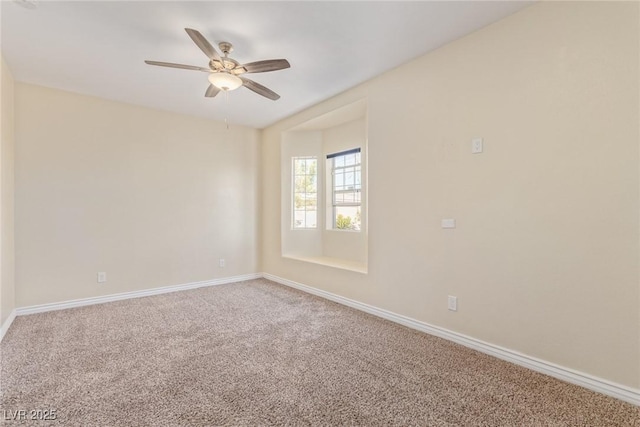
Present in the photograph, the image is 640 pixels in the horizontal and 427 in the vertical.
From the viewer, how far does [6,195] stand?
3.02 meters

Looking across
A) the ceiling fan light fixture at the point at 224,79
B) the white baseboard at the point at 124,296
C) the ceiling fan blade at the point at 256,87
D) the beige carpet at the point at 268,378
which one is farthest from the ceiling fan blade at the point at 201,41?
the white baseboard at the point at 124,296

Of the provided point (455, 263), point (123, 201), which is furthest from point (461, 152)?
point (123, 201)

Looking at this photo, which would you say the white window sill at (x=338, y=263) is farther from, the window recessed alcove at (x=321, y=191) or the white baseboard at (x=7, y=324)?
the white baseboard at (x=7, y=324)

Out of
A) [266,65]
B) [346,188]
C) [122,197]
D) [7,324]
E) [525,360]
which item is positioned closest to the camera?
[525,360]

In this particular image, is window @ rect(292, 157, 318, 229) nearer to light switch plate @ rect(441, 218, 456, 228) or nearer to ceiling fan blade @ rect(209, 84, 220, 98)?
ceiling fan blade @ rect(209, 84, 220, 98)

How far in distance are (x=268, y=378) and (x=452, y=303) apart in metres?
1.72

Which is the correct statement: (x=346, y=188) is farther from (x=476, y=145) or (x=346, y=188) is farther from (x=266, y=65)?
(x=266, y=65)

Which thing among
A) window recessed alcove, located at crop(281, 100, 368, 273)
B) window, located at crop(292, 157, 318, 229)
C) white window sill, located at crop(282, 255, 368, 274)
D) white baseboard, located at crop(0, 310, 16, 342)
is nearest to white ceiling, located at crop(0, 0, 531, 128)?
window recessed alcove, located at crop(281, 100, 368, 273)

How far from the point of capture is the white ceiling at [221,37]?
2.20m

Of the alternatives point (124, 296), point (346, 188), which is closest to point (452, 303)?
point (346, 188)

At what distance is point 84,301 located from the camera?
3.76m

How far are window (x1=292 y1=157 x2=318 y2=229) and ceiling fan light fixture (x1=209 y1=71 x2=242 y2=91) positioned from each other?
257cm

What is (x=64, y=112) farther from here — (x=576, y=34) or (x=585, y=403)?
(x=585, y=403)

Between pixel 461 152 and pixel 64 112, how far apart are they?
4.57 metres
